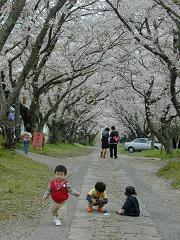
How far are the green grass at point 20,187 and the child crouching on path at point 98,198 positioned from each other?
1025mm

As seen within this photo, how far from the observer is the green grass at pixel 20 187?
8694mm

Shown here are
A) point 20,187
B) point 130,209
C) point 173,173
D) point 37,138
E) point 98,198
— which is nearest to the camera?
point 130,209

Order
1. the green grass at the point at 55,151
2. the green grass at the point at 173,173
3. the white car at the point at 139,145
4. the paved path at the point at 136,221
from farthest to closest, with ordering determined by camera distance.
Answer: the white car at the point at 139,145 < the green grass at the point at 55,151 < the green grass at the point at 173,173 < the paved path at the point at 136,221

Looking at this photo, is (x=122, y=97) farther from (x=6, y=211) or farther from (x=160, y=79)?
(x=6, y=211)

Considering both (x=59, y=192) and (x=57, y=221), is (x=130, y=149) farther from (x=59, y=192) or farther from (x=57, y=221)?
(x=57, y=221)

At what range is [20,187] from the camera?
38.2ft

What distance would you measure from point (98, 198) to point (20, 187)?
3185 mm

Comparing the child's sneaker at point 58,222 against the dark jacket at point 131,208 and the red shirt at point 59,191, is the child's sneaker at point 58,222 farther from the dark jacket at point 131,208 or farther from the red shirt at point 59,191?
the dark jacket at point 131,208

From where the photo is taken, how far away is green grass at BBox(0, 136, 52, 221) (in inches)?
342

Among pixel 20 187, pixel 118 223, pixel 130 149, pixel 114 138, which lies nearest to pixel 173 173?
pixel 20 187

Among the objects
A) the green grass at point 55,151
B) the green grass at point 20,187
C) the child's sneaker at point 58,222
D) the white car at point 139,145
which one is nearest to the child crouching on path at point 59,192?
the child's sneaker at point 58,222

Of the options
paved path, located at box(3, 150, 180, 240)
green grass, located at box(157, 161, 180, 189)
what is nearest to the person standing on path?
green grass, located at box(157, 161, 180, 189)

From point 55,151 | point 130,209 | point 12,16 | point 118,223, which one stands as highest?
point 12,16

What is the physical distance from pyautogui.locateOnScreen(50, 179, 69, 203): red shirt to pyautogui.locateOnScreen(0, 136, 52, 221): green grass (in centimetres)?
Answer: 73
